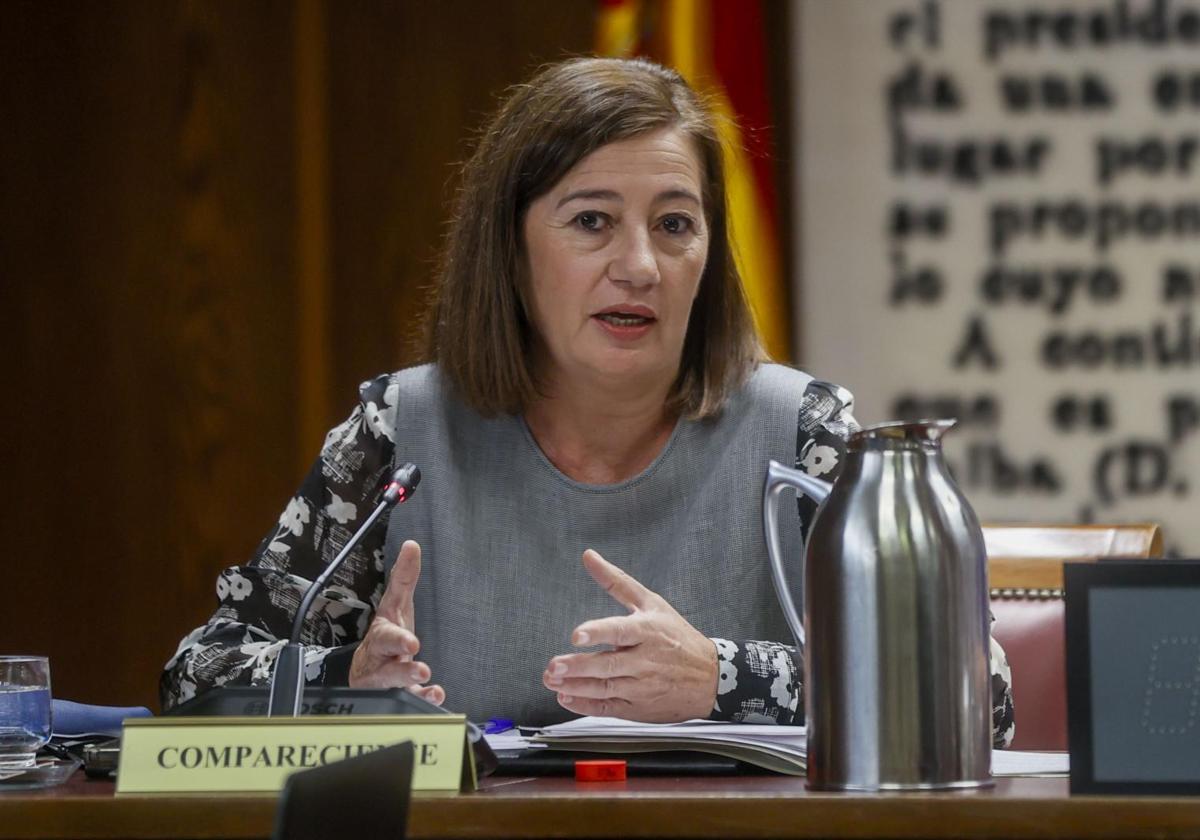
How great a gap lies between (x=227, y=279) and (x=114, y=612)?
765 millimetres

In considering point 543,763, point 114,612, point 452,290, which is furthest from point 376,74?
point 543,763

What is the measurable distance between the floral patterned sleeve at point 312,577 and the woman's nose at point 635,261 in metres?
0.34

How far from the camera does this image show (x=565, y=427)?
200cm

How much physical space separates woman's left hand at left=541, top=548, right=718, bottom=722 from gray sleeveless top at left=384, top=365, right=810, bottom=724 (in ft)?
1.27

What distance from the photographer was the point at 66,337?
3.47 m

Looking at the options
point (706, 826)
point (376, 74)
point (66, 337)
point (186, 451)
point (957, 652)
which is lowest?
point (706, 826)

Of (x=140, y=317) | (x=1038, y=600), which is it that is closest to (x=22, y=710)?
(x=1038, y=600)

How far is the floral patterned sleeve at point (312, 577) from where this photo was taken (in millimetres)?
1640

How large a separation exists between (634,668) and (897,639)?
390mm

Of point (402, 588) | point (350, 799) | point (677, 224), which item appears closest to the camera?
point (350, 799)

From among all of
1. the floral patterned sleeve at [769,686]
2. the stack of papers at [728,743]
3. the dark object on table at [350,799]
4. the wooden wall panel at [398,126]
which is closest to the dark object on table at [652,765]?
the stack of papers at [728,743]

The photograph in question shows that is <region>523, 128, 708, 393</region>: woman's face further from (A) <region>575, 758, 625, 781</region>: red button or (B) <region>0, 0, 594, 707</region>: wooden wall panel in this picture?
(B) <region>0, 0, 594, 707</region>: wooden wall panel

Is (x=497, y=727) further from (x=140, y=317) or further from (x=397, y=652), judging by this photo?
(x=140, y=317)

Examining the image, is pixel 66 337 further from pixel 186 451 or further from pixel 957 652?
pixel 957 652
